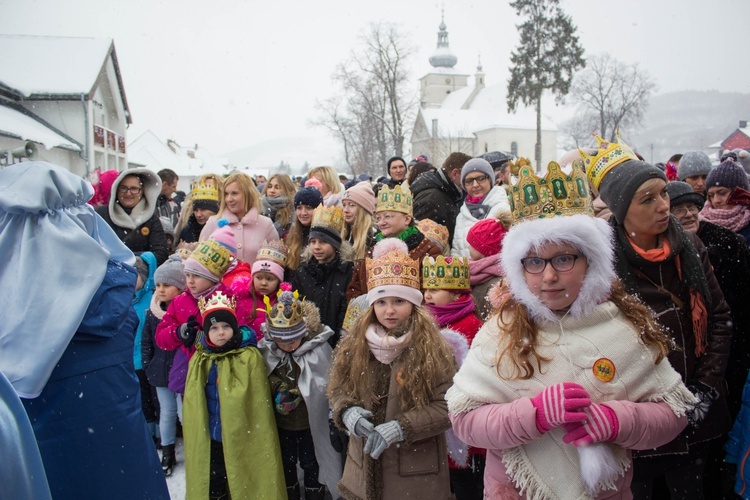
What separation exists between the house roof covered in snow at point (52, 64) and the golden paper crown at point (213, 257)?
71.4ft

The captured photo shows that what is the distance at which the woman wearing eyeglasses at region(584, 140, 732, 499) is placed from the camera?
2.70m

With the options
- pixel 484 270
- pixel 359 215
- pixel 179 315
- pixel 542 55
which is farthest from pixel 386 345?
pixel 542 55

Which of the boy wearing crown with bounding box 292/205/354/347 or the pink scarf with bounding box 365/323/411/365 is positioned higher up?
the boy wearing crown with bounding box 292/205/354/347

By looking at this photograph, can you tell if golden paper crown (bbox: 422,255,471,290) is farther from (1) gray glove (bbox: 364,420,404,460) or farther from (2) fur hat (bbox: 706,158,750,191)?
(2) fur hat (bbox: 706,158,750,191)

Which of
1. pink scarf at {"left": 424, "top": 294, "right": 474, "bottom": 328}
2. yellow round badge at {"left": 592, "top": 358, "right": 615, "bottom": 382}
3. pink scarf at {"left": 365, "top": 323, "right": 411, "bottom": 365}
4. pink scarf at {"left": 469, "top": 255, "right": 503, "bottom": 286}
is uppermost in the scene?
pink scarf at {"left": 469, "top": 255, "right": 503, "bottom": 286}

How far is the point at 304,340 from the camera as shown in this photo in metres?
4.14

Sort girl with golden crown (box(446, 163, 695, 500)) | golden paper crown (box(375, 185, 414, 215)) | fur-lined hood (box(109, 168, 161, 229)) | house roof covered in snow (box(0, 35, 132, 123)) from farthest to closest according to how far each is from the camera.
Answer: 1. house roof covered in snow (box(0, 35, 132, 123))
2. fur-lined hood (box(109, 168, 161, 229))
3. golden paper crown (box(375, 185, 414, 215))
4. girl with golden crown (box(446, 163, 695, 500))

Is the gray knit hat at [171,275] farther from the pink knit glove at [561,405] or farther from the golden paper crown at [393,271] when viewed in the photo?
the pink knit glove at [561,405]

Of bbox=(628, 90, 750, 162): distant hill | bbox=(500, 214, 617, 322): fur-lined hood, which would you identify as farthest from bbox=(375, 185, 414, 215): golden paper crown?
bbox=(628, 90, 750, 162): distant hill

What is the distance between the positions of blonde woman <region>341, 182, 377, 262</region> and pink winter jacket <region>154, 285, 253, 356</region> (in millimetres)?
1258

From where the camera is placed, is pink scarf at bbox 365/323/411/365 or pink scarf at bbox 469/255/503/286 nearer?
pink scarf at bbox 365/323/411/365

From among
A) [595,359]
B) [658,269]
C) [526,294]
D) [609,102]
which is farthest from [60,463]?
[609,102]

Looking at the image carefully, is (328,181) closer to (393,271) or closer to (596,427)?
(393,271)

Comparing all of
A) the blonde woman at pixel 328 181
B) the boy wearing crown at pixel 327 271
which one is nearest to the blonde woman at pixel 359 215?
the boy wearing crown at pixel 327 271
